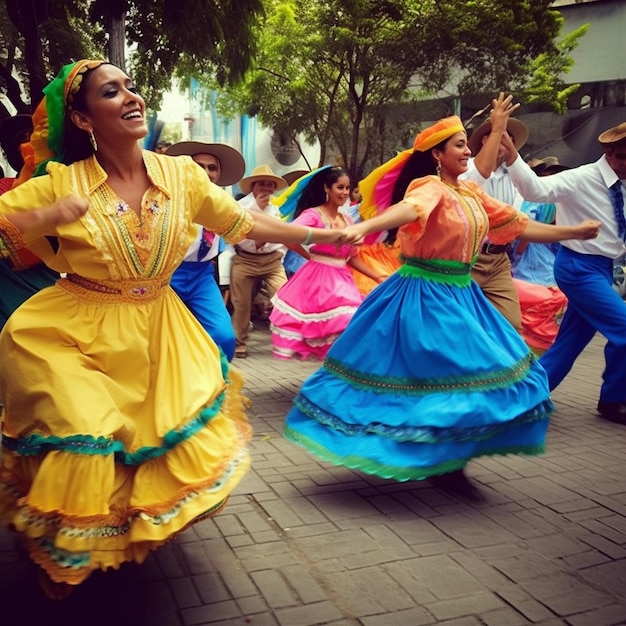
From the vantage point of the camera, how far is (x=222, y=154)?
19.2 ft

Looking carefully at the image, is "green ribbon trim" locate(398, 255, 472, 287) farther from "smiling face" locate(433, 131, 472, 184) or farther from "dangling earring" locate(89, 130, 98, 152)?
"dangling earring" locate(89, 130, 98, 152)

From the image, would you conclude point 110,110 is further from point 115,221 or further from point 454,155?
point 454,155

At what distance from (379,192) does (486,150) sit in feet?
2.58

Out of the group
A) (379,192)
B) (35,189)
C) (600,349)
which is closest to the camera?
(35,189)

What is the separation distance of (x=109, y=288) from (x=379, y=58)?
42.6 feet

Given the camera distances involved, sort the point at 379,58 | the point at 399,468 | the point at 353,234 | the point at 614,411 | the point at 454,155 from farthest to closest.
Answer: the point at 379,58, the point at 614,411, the point at 454,155, the point at 399,468, the point at 353,234

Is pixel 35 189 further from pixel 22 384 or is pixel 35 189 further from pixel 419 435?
pixel 419 435

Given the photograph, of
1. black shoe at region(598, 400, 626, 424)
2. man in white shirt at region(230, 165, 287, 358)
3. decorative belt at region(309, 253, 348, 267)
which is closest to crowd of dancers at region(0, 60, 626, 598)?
decorative belt at region(309, 253, 348, 267)

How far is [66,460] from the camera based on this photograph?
2.43 m

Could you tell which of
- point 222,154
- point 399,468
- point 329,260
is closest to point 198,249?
point 222,154

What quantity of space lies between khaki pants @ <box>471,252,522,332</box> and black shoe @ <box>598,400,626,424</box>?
0.88m

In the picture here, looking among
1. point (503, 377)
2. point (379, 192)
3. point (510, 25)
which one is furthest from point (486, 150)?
point (510, 25)

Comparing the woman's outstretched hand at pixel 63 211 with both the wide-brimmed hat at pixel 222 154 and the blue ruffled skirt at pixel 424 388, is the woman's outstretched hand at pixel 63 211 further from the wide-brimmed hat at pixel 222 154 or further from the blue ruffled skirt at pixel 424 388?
the wide-brimmed hat at pixel 222 154

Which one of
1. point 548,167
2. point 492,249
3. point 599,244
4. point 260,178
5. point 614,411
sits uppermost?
point 548,167
